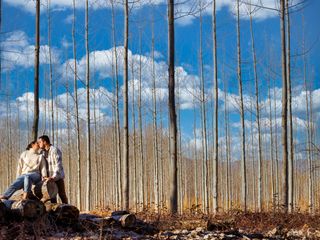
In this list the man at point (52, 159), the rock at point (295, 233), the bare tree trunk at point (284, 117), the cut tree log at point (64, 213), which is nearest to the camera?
the cut tree log at point (64, 213)

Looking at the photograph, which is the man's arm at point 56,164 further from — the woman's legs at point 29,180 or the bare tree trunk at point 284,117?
the bare tree trunk at point 284,117

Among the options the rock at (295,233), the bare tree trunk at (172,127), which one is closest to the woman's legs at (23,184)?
the bare tree trunk at (172,127)

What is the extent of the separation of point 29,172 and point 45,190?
40cm

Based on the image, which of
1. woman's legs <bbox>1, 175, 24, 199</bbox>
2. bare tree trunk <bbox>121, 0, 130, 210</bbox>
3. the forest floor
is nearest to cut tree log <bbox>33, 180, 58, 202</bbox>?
woman's legs <bbox>1, 175, 24, 199</bbox>

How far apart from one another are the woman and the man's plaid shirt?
0.57 ft

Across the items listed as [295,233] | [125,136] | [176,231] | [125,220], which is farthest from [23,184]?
[295,233]

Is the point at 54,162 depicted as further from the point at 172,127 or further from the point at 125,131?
the point at 125,131

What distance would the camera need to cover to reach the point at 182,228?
8.18 metres

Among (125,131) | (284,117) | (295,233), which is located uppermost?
(284,117)

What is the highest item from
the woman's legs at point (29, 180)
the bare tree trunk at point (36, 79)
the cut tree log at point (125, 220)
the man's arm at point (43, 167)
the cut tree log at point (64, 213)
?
the bare tree trunk at point (36, 79)

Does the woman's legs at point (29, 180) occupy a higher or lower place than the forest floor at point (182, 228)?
higher

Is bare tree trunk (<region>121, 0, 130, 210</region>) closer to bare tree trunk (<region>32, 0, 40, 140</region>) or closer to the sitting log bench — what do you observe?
bare tree trunk (<region>32, 0, 40, 140</region>)

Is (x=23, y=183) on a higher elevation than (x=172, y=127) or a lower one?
lower

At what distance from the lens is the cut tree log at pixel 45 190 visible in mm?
7742
